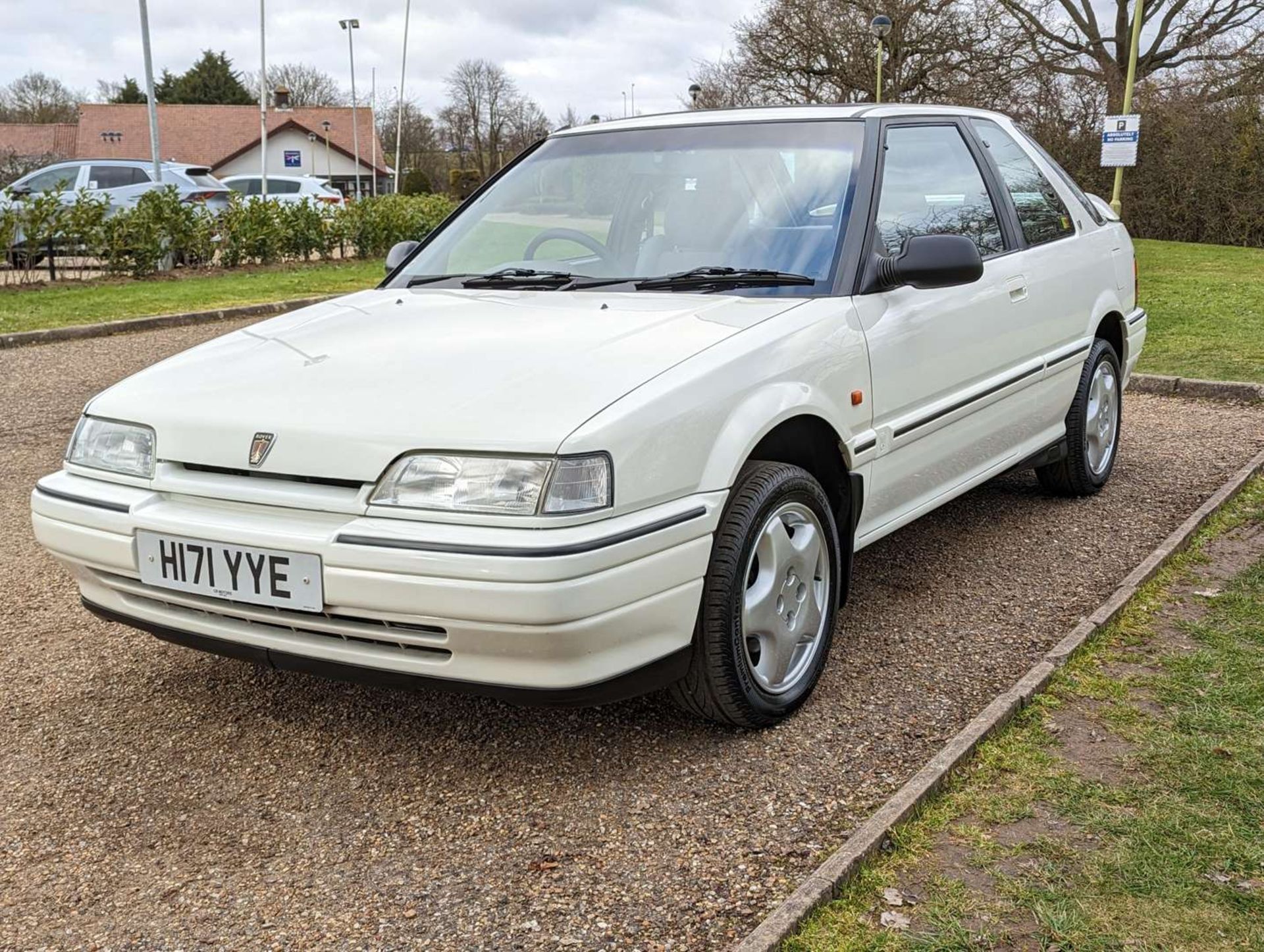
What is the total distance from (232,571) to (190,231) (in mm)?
14605

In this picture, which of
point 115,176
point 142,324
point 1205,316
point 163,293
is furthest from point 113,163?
point 1205,316

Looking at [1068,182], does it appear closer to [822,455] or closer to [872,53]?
[822,455]

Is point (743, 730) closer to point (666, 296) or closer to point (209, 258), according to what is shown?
point (666, 296)

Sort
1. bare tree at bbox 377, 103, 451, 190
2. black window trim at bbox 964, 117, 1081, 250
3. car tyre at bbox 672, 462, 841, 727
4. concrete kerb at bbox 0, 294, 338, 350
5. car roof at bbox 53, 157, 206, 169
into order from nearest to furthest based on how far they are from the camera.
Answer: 1. car tyre at bbox 672, 462, 841, 727
2. black window trim at bbox 964, 117, 1081, 250
3. concrete kerb at bbox 0, 294, 338, 350
4. car roof at bbox 53, 157, 206, 169
5. bare tree at bbox 377, 103, 451, 190

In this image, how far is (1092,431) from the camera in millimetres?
5637

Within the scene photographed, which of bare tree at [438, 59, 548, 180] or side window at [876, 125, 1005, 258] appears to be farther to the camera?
bare tree at [438, 59, 548, 180]

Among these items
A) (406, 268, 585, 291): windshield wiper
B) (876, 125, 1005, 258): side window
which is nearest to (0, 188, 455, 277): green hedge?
(406, 268, 585, 291): windshield wiper

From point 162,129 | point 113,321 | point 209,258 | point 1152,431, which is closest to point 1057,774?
point 1152,431

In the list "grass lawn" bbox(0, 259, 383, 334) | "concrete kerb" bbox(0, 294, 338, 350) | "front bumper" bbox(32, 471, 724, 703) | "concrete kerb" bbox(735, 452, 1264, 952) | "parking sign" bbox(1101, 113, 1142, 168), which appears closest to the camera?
"concrete kerb" bbox(735, 452, 1264, 952)

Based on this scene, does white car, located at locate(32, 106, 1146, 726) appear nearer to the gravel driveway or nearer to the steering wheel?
the steering wheel

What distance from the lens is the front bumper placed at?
2.69 meters

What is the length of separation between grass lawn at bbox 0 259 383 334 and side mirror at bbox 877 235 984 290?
31.4ft

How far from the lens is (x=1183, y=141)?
24.4m

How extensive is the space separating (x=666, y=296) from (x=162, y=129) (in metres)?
68.8
